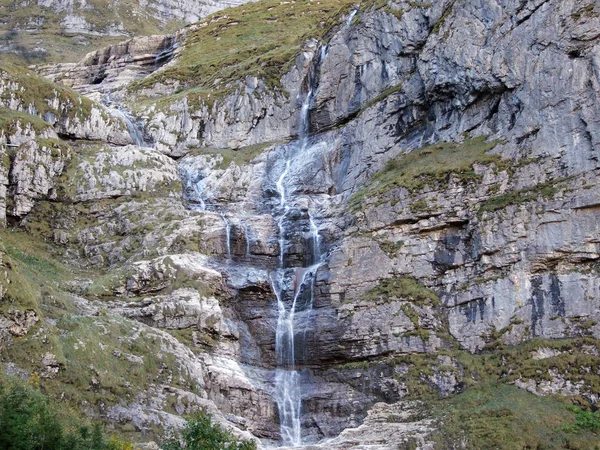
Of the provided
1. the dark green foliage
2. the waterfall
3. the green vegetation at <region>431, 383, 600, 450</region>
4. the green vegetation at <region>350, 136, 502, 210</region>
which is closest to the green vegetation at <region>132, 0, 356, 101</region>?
the green vegetation at <region>350, 136, 502, 210</region>

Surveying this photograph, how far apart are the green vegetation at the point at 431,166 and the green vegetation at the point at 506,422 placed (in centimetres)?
1465

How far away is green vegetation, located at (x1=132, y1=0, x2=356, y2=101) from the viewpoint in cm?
6662

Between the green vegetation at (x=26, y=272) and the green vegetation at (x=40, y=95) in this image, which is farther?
the green vegetation at (x=40, y=95)

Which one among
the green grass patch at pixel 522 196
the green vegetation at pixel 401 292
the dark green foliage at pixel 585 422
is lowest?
the dark green foliage at pixel 585 422

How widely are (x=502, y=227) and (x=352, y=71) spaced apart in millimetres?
24484

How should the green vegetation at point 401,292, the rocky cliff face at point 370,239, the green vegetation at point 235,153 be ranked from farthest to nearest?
the green vegetation at point 235,153
the green vegetation at point 401,292
the rocky cliff face at point 370,239

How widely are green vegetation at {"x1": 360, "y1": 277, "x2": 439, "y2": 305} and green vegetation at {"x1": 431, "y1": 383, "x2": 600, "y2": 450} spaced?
699 cm

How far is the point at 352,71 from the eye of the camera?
58500mm

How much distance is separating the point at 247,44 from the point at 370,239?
46.2 m

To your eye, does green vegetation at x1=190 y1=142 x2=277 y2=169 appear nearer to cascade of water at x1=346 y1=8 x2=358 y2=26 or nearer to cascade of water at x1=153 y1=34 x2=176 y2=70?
cascade of water at x1=346 y1=8 x2=358 y2=26

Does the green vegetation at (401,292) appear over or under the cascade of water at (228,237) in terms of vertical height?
under

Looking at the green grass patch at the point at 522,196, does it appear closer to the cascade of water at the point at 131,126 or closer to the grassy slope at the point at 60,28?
the cascade of water at the point at 131,126

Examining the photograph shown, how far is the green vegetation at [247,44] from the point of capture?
6662 centimetres

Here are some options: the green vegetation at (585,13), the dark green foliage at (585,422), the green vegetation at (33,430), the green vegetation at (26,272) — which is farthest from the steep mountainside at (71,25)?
the dark green foliage at (585,422)
